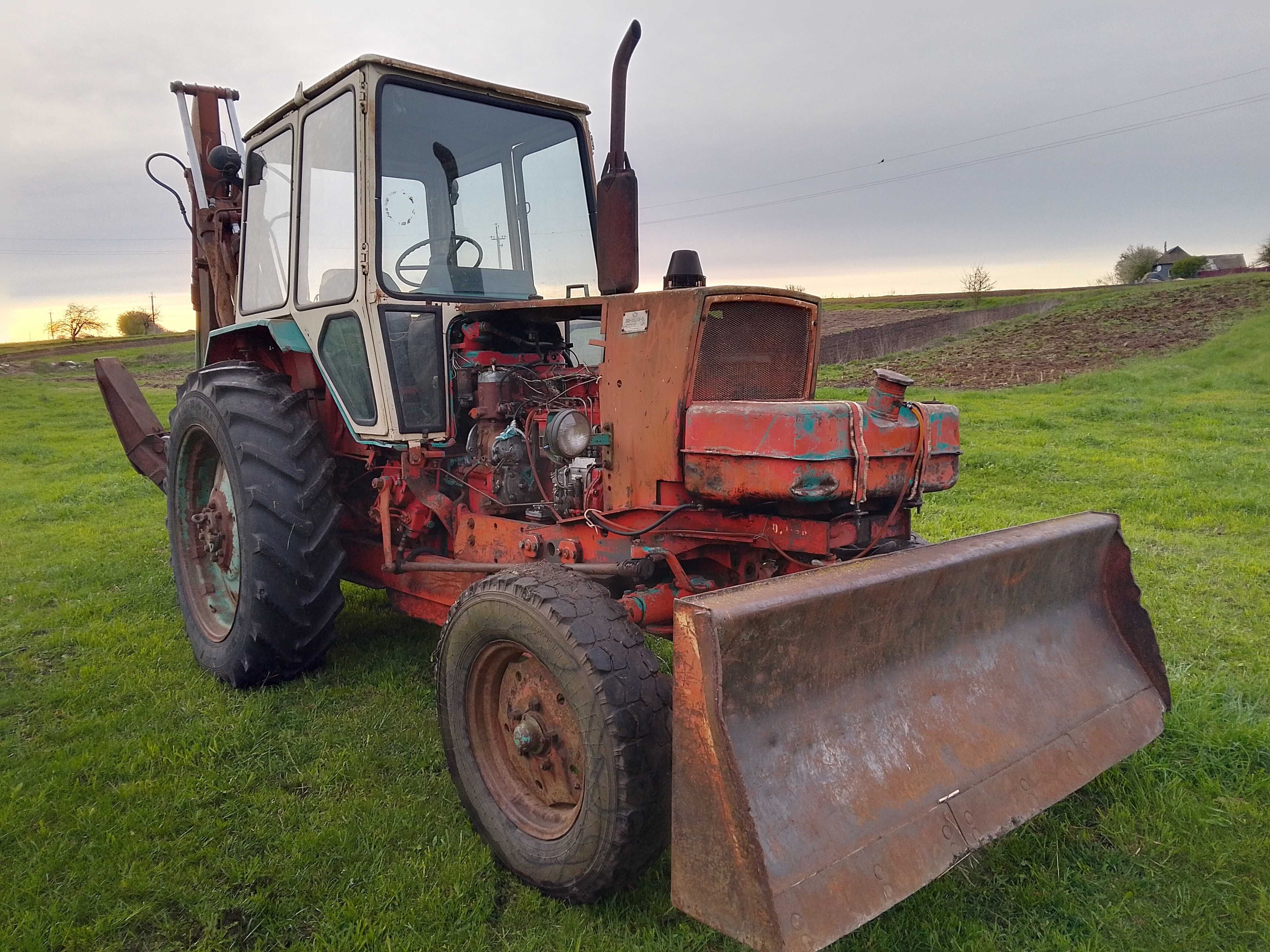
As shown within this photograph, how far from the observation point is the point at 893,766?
2490mm

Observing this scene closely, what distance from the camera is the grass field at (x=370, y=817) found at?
101 inches

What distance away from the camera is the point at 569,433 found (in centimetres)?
321

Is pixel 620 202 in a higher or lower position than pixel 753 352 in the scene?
higher

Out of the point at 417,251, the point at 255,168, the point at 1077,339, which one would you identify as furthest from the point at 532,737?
the point at 1077,339

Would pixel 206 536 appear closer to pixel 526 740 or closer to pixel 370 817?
pixel 370 817

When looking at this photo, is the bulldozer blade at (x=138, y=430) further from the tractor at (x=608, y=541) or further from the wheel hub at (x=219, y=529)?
the wheel hub at (x=219, y=529)

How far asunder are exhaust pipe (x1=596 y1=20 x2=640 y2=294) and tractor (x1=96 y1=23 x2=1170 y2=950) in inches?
0.7

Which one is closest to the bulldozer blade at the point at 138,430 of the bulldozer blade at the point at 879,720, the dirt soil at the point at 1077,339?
the bulldozer blade at the point at 879,720

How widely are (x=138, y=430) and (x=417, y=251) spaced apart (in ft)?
10.0

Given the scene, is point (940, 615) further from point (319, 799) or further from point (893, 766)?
point (319, 799)

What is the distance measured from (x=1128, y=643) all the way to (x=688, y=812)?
2.20 metres

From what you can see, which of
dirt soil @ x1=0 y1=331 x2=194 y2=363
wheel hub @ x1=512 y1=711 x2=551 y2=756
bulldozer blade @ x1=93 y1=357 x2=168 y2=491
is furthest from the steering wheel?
dirt soil @ x1=0 y1=331 x2=194 y2=363

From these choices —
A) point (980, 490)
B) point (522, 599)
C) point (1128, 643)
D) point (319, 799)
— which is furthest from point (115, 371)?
point (980, 490)

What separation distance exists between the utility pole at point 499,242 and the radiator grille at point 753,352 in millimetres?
1509
